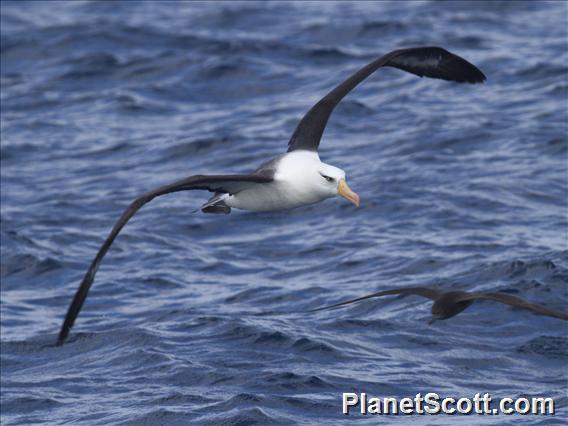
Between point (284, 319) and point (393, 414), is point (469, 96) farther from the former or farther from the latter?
point (393, 414)

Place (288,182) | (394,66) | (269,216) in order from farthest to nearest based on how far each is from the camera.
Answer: (269,216) < (394,66) < (288,182)

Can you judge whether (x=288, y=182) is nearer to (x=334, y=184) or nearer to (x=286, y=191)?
(x=286, y=191)

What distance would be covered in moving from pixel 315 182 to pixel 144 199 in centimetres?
185

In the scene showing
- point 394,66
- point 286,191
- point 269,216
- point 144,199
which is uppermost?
point 394,66

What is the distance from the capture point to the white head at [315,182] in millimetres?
12383

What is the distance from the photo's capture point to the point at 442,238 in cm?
Result: 1947

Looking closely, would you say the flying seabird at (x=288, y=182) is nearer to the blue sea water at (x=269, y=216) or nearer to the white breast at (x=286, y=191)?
the white breast at (x=286, y=191)

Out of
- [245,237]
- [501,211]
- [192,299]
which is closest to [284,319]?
[192,299]

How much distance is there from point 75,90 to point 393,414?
1367 centimetres

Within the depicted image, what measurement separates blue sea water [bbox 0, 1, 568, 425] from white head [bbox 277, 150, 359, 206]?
294 centimetres

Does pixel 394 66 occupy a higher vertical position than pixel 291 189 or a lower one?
higher

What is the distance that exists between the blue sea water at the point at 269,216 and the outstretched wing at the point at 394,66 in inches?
113

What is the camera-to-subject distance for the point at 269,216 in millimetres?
20781

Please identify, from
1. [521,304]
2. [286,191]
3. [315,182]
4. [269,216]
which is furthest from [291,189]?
[269,216]
